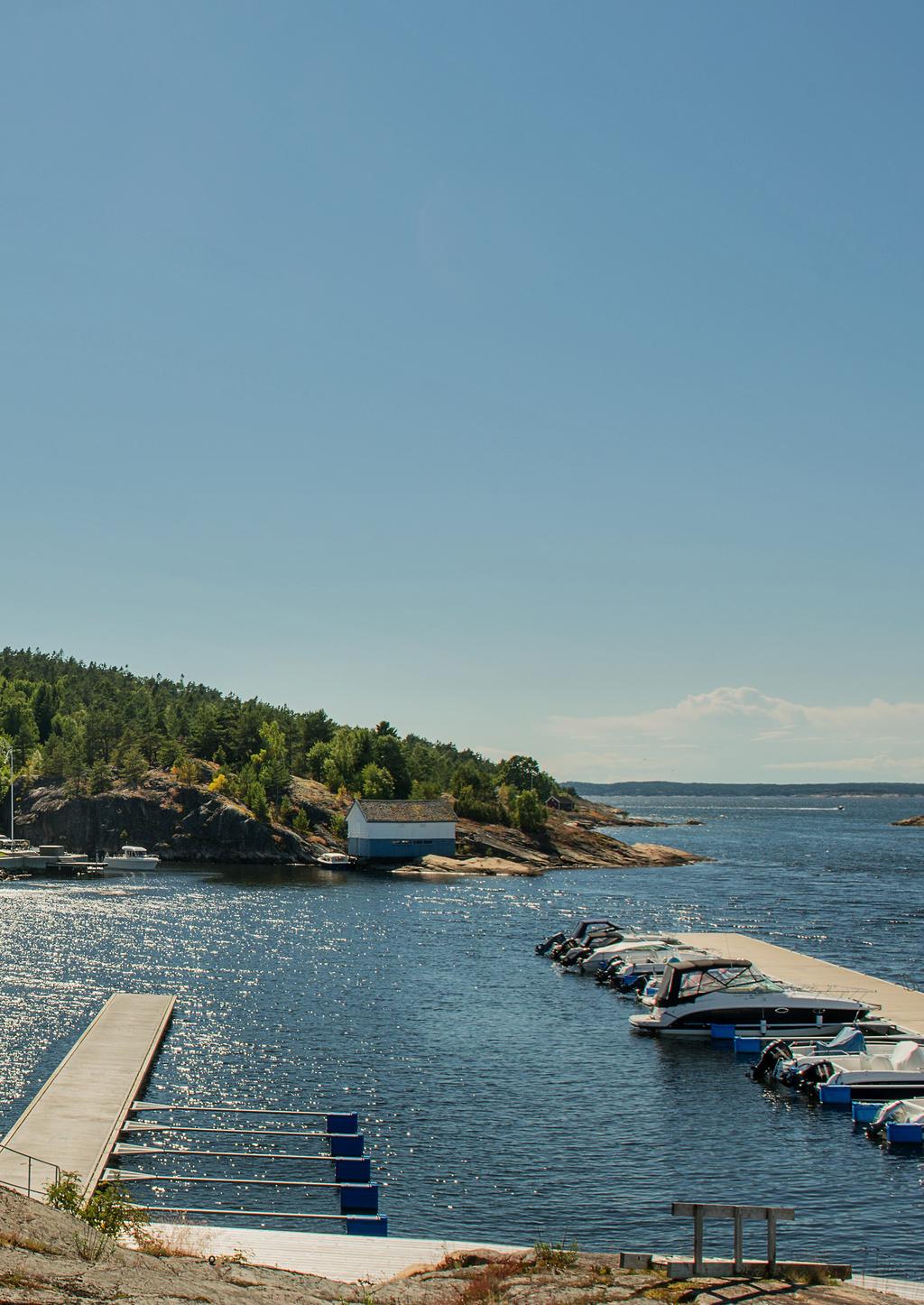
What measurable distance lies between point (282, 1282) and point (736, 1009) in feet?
133

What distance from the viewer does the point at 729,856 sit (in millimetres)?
188250

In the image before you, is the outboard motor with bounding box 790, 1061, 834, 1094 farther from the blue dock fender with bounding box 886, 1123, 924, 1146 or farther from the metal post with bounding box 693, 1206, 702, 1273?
the metal post with bounding box 693, 1206, 702, 1273

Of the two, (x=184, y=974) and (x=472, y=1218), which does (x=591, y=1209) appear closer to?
(x=472, y=1218)

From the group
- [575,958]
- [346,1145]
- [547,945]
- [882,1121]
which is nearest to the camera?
[346,1145]

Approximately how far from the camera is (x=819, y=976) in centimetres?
6906

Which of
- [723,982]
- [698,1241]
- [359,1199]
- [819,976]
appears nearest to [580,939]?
[819,976]

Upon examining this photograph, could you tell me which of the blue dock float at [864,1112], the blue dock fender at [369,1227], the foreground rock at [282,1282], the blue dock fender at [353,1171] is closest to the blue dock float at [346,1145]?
the blue dock fender at [353,1171]

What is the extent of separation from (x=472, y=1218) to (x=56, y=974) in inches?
1703

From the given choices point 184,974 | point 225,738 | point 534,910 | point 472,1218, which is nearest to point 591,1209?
point 472,1218

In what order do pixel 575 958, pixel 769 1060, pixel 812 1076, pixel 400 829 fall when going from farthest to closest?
pixel 400 829
pixel 575 958
pixel 769 1060
pixel 812 1076

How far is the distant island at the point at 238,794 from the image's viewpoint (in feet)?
519

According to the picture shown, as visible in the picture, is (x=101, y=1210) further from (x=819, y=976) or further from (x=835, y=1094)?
(x=819, y=976)

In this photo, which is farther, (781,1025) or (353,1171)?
(781,1025)

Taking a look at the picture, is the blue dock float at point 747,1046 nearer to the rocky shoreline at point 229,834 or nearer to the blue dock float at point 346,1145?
the blue dock float at point 346,1145
